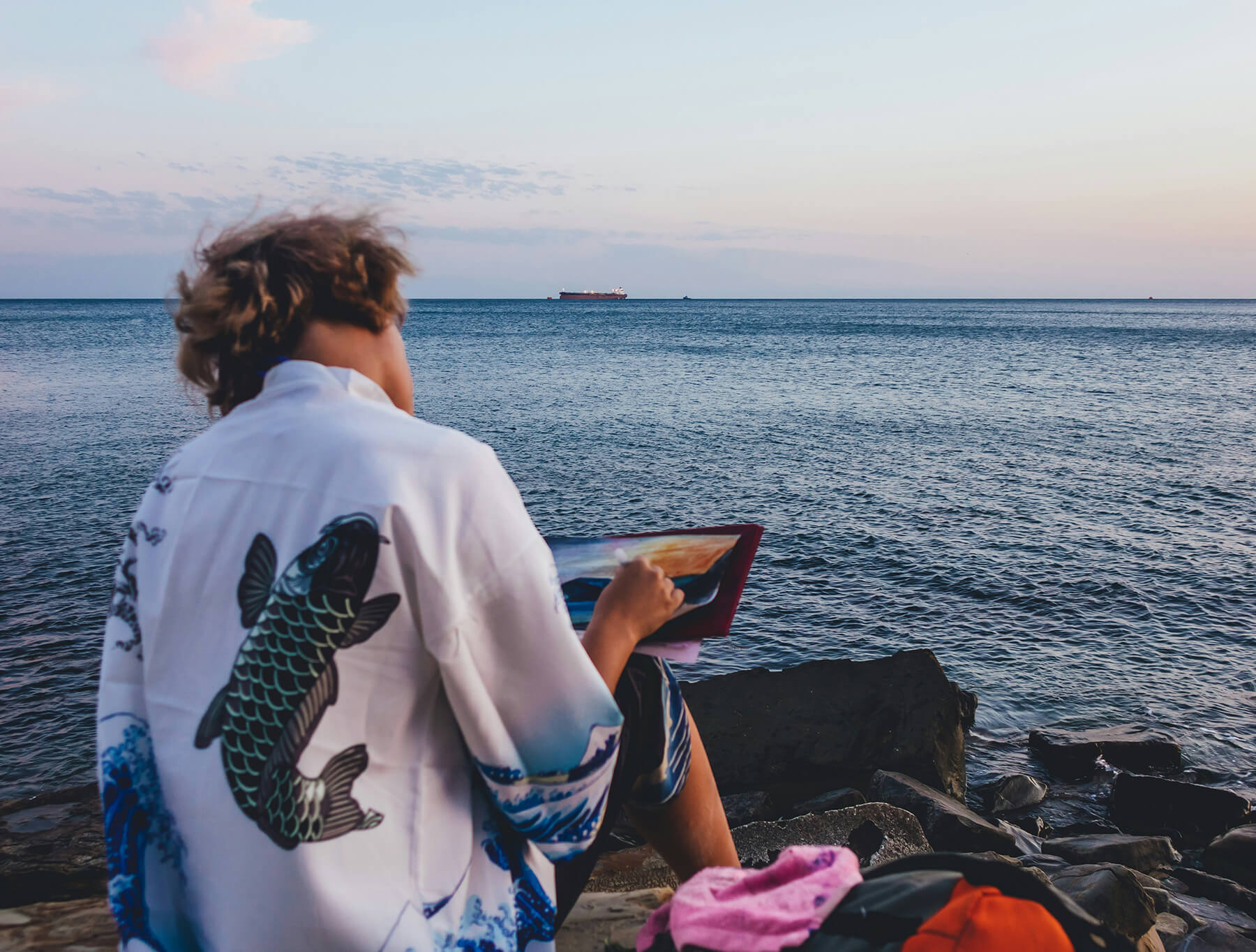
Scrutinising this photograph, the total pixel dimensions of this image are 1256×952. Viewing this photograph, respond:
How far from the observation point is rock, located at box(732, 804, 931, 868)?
3840 millimetres

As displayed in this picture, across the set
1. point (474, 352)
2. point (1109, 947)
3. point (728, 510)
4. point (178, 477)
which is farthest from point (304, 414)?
point (474, 352)

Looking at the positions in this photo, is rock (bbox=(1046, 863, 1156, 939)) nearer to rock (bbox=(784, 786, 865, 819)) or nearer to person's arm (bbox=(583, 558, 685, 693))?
rock (bbox=(784, 786, 865, 819))

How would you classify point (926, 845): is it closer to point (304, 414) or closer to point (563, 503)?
point (304, 414)

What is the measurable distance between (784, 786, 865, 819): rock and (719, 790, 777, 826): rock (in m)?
0.08

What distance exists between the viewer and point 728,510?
12.9 metres

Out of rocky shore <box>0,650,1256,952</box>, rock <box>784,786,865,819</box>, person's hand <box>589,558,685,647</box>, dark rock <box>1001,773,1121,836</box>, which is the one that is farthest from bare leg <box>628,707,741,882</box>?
dark rock <box>1001,773,1121,836</box>

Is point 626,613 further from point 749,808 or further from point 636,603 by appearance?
point 749,808

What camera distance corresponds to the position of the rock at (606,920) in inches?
101

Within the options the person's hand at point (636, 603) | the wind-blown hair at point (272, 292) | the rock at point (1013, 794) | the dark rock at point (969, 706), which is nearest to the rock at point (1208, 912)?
the rock at point (1013, 794)

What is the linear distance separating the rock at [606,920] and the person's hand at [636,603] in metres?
1.25

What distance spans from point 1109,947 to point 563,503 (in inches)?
473

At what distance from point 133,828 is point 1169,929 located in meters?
4.42

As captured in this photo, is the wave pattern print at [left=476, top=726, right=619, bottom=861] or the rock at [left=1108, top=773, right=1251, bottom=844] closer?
Answer: the wave pattern print at [left=476, top=726, right=619, bottom=861]

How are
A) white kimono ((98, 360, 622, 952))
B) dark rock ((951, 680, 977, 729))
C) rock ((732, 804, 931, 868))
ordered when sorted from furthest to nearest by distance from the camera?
dark rock ((951, 680, 977, 729))
rock ((732, 804, 931, 868))
white kimono ((98, 360, 622, 952))
